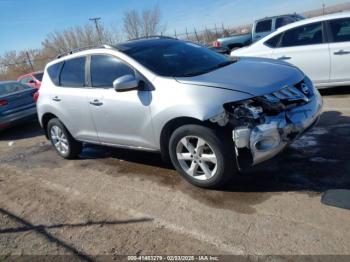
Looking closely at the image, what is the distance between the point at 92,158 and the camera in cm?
599

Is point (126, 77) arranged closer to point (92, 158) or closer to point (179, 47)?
point (179, 47)

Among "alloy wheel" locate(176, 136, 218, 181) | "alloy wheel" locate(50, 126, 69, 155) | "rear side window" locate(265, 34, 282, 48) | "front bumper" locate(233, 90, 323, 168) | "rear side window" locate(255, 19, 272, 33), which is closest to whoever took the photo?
"front bumper" locate(233, 90, 323, 168)

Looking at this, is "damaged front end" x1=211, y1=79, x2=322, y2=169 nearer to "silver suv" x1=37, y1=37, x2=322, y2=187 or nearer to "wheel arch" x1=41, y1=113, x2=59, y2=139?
"silver suv" x1=37, y1=37, x2=322, y2=187

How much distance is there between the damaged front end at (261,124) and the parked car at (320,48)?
3605 millimetres

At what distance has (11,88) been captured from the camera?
9.58 m

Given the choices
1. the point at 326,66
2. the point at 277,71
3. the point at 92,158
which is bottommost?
the point at 92,158

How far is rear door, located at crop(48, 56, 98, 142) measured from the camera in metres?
5.12

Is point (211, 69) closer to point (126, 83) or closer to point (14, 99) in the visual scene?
point (126, 83)

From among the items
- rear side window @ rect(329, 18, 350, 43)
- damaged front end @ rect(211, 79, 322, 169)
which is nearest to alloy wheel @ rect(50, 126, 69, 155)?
damaged front end @ rect(211, 79, 322, 169)

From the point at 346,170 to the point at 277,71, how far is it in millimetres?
1339

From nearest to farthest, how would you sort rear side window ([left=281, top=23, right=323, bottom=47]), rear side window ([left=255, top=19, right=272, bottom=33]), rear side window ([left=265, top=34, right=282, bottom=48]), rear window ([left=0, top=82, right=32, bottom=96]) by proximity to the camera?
rear side window ([left=281, top=23, right=323, bottom=47]), rear side window ([left=265, top=34, right=282, bottom=48]), rear window ([left=0, top=82, right=32, bottom=96]), rear side window ([left=255, top=19, right=272, bottom=33])

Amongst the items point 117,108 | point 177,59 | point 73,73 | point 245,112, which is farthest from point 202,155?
point 73,73

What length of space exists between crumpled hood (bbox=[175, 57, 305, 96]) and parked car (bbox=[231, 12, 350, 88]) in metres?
2.81

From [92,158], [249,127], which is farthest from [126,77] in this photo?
[92,158]
